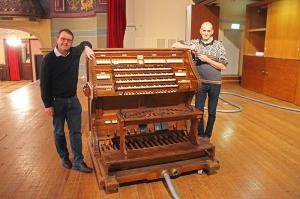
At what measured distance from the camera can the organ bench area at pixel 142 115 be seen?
232 cm

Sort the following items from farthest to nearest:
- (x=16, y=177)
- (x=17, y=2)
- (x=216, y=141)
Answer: (x=17, y=2) < (x=216, y=141) < (x=16, y=177)

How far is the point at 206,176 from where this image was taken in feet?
8.09

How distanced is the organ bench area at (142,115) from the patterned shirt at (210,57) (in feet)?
0.53

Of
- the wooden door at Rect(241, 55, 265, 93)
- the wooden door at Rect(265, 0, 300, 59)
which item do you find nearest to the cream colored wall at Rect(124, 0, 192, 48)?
the wooden door at Rect(241, 55, 265, 93)

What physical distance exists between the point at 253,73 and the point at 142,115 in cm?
495

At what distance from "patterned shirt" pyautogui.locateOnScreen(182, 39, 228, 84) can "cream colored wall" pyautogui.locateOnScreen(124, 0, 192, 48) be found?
4933mm

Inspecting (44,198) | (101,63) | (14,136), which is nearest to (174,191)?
(44,198)

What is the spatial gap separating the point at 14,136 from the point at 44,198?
1.62 meters

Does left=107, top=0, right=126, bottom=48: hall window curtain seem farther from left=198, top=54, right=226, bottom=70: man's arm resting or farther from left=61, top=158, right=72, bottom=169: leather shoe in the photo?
left=61, top=158, right=72, bottom=169: leather shoe

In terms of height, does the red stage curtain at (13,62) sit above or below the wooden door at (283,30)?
below

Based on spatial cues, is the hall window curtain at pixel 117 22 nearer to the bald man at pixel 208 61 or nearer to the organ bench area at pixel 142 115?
the bald man at pixel 208 61

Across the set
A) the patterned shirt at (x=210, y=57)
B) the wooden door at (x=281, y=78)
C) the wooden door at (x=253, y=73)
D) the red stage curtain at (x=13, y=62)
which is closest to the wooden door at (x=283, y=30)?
the wooden door at (x=281, y=78)

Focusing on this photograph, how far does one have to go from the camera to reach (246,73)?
6.86 metres

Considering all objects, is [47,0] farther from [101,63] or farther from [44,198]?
[44,198]
